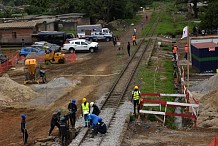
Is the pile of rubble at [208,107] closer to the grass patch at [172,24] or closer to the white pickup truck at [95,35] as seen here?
the white pickup truck at [95,35]

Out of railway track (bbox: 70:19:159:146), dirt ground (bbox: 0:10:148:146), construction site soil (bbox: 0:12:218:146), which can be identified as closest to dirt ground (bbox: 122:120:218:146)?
construction site soil (bbox: 0:12:218:146)

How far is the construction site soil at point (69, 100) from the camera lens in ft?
65.5

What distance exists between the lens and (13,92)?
97.5 feet

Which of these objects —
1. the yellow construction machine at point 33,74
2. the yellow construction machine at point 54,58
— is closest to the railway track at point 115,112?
the yellow construction machine at point 33,74

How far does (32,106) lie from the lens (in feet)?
90.6

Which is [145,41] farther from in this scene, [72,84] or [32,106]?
[32,106]

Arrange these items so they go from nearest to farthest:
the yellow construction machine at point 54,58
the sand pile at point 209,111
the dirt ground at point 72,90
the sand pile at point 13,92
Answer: the sand pile at point 209,111, the dirt ground at point 72,90, the sand pile at point 13,92, the yellow construction machine at point 54,58

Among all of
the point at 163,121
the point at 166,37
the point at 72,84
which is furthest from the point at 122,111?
the point at 166,37

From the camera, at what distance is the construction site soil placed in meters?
20.0

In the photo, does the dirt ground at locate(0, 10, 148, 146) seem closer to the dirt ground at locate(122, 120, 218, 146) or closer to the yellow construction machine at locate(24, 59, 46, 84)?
the yellow construction machine at locate(24, 59, 46, 84)

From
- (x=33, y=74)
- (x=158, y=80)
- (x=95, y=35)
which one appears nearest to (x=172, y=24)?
(x=95, y=35)

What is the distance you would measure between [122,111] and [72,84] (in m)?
9.79

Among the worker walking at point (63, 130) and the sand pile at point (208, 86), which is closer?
the worker walking at point (63, 130)

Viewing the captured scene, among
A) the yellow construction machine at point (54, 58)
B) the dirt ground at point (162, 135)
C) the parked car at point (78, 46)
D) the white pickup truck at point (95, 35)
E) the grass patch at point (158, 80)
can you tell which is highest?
the white pickup truck at point (95, 35)
